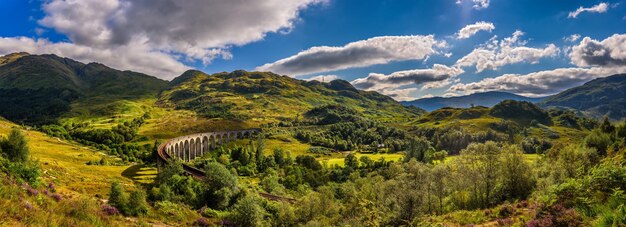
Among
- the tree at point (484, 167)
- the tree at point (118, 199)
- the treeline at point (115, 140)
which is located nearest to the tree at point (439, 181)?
the tree at point (484, 167)

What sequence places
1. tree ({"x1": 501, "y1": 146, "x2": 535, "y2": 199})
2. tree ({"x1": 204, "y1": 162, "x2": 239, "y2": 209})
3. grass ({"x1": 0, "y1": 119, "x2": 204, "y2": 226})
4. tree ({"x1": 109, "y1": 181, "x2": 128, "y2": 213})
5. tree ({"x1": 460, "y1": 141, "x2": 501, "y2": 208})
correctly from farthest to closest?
tree ({"x1": 204, "y1": 162, "x2": 239, "y2": 209})
tree ({"x1": 460, "y1": 141, "x2": 501, "y2": 208})
tree ({"x1": 501, "y1": 146, "x2": 535, "y2": 199})
tree ({"x1": 109, "y1": 181, "x2": 128, "y2": 213})
grass ({"x1": 0, "y1": 119, "x2": 204, "y2": 226})

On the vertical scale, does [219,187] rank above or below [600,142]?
below

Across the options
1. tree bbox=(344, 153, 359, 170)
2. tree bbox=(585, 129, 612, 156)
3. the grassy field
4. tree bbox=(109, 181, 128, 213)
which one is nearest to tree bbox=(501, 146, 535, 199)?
tree bbox=(585, 129, 612, 156)

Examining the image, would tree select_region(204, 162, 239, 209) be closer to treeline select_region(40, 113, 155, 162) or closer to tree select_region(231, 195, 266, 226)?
tree select_region(231, 195, 266, 226)

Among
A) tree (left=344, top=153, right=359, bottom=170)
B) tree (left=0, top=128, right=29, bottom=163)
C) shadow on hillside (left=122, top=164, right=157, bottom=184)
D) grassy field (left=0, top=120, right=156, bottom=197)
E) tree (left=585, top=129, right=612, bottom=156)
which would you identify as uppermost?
tree (left=0, top=128, right=29, bottom=163)

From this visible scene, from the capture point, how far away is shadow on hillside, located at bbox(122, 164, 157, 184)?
91500 mm

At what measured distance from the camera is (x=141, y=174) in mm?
101750

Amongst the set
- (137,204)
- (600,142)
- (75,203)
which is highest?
(75,203)

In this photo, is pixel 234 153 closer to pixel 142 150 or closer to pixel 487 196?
pixel 142 150

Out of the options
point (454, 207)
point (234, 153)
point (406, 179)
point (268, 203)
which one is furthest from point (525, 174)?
point (234, 153)

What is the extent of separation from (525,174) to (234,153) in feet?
411

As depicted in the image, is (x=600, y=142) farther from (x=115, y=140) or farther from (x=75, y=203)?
(x=115, y=140)

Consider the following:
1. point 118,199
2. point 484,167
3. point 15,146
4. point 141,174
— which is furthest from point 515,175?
point 141,174

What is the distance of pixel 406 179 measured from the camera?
59.7 m
